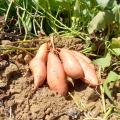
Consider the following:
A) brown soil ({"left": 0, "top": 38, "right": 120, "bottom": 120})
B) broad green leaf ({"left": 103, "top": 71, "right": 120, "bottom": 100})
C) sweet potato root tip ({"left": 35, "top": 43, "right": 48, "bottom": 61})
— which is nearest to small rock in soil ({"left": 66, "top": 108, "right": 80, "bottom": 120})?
brown soil ({"left": 0, "top": 38, "right": 120, "bottom": 120})

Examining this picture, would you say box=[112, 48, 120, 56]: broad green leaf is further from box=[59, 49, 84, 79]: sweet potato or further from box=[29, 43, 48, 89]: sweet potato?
box=[29, 43, 48, 89]: sweet potato

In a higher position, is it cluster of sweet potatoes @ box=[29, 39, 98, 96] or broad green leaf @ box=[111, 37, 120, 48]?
broad green leaf @ box=[111, 37, 120, 48]

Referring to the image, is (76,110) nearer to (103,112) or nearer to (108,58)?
(103,112)

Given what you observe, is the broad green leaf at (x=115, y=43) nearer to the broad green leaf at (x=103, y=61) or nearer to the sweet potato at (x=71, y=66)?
the broad green leaf at (x=103, y=61)

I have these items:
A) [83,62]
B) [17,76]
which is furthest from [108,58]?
[17,76]

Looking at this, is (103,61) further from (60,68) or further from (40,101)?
(40,101)

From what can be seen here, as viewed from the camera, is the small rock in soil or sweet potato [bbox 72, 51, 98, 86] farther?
sweet potato [bbox 72, 51, 98, 86]
